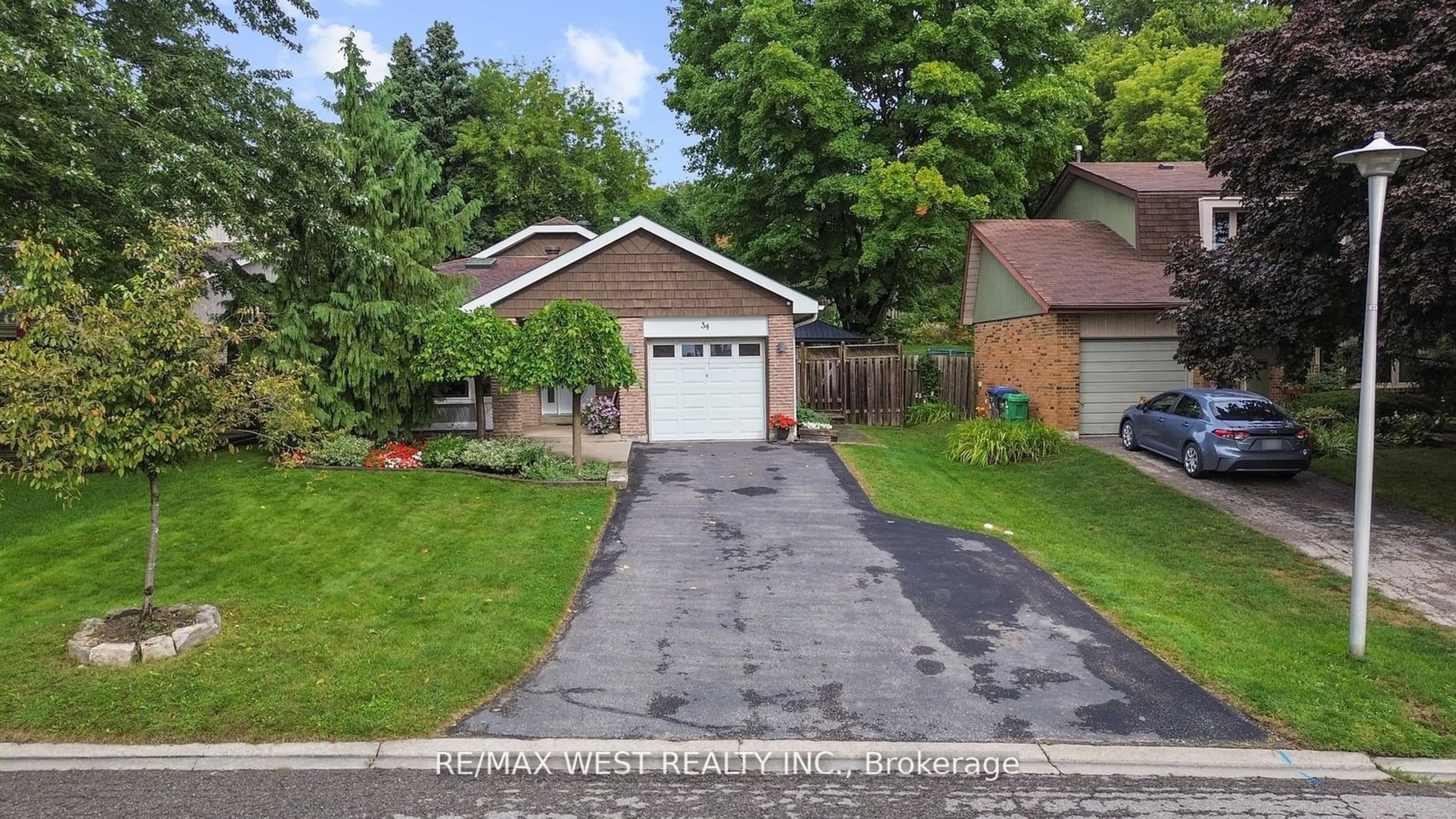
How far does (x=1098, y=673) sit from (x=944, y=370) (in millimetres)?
16630

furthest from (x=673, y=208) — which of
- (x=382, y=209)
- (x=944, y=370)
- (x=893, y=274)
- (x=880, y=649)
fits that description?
(x=880, y=649)

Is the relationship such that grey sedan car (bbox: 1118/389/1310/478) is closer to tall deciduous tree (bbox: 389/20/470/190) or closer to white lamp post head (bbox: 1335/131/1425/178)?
white lamp post head (bbox: 1335/131/1425/178)

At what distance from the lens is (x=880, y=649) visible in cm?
670

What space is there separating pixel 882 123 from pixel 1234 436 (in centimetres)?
1602

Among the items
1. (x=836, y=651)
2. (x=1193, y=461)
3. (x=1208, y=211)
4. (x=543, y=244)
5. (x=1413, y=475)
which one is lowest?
(x=836, y=651)

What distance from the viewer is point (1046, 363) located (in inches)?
707

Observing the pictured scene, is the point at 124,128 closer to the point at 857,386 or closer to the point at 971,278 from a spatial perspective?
the point at 857,386

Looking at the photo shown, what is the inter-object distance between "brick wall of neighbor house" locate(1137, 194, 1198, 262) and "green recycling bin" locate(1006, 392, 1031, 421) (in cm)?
468

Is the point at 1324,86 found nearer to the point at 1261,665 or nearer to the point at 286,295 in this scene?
the point at 1261,665

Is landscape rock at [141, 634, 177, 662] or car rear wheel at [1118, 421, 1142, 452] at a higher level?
car rear wheel at [1118, 421, 1142, 452]

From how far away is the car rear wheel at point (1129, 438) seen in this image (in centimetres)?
1580

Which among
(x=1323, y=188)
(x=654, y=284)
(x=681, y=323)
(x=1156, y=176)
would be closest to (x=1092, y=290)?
(x=1156, y=176)

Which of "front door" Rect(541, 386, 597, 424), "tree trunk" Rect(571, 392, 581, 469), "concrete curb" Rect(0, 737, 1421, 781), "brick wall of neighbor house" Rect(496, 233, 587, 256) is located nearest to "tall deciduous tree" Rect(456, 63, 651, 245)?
"brick wall of neighbor house" Rect(496, 233, 587, 256)

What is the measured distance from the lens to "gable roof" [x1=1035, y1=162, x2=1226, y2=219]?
63.8 feet
